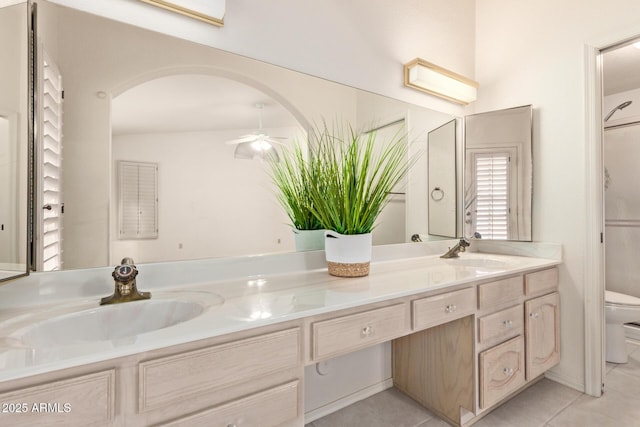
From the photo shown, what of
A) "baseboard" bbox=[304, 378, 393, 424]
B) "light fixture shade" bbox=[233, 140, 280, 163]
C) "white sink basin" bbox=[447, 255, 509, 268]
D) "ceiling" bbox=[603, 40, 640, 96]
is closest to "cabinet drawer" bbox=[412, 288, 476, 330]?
"white sink basin" bbox=[447, 255, 509, 268]

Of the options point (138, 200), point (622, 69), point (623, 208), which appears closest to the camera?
point (138, 200)

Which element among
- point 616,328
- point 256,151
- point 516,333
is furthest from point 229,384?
point 616,328

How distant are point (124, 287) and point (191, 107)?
0.72m

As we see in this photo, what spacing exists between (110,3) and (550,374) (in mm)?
2927

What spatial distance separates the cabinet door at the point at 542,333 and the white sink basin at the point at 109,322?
1712 millimetres

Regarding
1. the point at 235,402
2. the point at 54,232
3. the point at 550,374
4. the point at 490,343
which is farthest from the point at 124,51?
the point at 550,374

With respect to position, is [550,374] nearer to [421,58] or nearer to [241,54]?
[421,58]

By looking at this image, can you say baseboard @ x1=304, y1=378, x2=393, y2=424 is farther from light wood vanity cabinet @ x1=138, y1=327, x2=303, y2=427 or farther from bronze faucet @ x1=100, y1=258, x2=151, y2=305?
bronze faucet @ x1=100, y1=258, x2=151, y2=305

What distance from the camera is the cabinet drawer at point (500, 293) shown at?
1485mm

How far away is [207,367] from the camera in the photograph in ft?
2.57

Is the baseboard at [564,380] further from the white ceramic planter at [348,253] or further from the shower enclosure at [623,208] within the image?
the shower enclosure at [623,208]

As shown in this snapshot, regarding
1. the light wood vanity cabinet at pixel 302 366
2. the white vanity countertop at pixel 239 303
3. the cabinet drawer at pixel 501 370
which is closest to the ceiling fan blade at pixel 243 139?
the white vanity countertop at pixel 239 303

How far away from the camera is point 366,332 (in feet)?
3.61

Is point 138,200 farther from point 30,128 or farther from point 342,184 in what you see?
point 342,184
